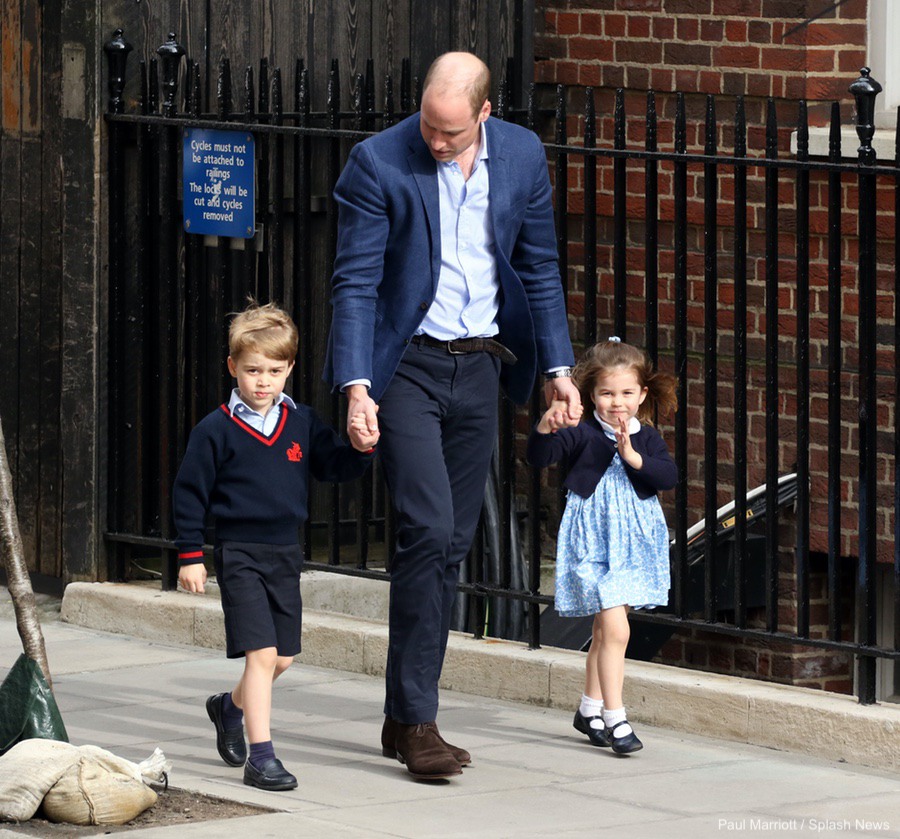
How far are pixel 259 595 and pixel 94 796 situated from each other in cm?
76

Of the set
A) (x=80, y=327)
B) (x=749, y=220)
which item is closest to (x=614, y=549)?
(x=749, y=220)

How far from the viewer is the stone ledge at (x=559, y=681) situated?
19.9 feet

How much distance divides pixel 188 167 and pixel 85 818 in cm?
350

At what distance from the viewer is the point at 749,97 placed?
8.25 m

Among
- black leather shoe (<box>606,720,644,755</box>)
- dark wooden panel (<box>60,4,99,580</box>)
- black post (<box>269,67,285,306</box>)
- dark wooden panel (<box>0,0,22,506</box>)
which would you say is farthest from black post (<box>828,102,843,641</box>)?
dark wooden panel (<box>0,0,22,506</box>)

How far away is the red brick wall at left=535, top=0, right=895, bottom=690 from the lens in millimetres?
7879

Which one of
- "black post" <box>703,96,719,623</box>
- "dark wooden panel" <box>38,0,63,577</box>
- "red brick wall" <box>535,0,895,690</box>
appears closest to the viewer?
"black post" <box>703,96,719,623</box>

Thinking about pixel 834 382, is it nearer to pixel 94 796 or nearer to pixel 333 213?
pixel 333 213

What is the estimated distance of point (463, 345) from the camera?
577 centimetres

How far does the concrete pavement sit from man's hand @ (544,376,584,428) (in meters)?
0.99

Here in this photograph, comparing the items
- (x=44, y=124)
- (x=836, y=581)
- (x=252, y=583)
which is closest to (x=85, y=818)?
(x=252, y=583)

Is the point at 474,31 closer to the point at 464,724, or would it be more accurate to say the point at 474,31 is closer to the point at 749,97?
the point at 749,97

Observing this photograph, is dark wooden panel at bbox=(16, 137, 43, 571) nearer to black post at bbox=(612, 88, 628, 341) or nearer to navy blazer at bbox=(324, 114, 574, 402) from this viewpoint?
black post at bbox=(612, 88, 628, 341)

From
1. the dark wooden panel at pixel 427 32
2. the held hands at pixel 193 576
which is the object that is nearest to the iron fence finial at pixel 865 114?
the held hands at pixel 193 576
